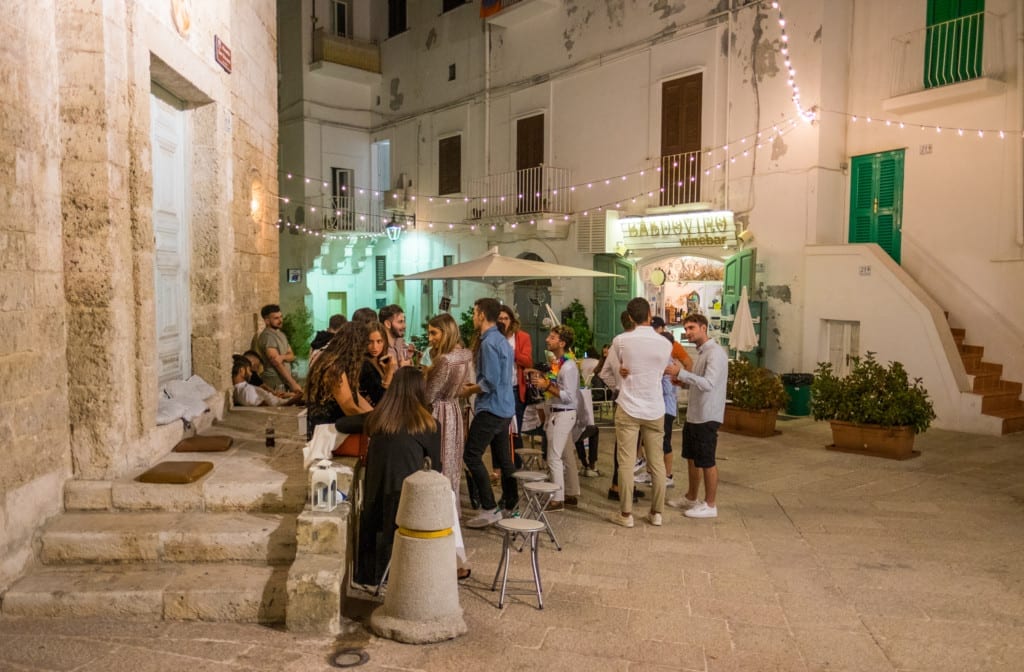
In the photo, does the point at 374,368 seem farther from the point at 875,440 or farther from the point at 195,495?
the point at 875,440

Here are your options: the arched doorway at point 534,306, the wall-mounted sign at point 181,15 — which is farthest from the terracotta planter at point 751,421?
the wall-mounted sign at point 181,15

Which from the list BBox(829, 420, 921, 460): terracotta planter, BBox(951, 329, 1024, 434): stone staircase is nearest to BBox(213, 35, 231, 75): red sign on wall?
BBox(829, 420, 921, 460): terracotta planter

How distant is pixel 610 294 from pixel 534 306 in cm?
254

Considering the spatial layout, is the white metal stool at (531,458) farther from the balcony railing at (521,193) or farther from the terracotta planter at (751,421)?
the balcony railing at (521,193)

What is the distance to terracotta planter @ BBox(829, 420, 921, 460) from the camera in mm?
8367

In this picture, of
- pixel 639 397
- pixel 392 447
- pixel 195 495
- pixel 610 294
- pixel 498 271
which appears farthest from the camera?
pixel 610 294

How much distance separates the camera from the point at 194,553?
176 inches

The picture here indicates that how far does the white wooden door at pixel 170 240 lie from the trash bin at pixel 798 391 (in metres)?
8.17

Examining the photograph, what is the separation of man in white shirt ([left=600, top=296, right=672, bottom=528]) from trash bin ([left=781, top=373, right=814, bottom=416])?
5.92 m

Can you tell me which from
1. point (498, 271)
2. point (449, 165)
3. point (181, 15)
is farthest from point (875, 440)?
point (449, 165)

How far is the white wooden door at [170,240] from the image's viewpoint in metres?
6.51

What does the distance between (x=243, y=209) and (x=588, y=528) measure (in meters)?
5.02

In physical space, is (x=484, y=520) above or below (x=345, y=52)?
below

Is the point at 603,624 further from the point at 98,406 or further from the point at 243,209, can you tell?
the point at 243,209
